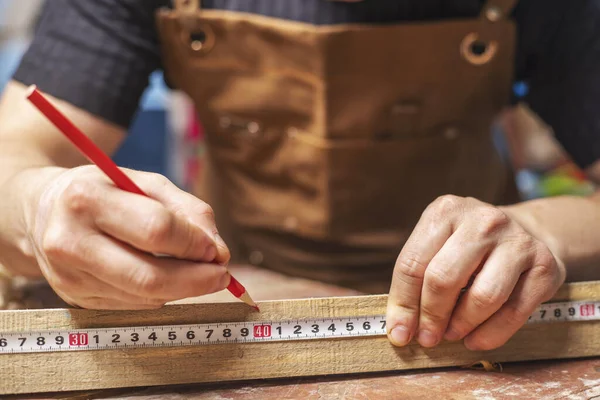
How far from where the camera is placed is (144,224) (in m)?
0.80

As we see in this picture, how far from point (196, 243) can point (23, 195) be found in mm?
361

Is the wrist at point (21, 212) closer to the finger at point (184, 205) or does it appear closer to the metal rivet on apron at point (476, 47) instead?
the finger at point (184, 205)

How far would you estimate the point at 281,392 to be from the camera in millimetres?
974

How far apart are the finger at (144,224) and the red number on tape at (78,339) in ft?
0.76

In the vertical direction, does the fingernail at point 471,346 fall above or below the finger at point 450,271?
below

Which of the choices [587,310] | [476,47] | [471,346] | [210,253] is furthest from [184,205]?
[476,47]

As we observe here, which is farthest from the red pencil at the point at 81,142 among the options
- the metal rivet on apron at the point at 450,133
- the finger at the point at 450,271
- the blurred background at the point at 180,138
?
the blurred background at the point at 180,138

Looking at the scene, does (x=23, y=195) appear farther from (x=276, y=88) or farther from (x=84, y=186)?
(x=276, y=88)

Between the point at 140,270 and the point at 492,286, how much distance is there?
20.5 inches

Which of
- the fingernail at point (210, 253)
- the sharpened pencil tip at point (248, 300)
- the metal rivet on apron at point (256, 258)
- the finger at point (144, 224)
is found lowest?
the metal rivet on apron at point (256, 258)

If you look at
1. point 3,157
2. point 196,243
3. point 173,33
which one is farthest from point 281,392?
point 173,33

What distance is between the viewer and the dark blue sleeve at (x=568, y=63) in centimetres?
159

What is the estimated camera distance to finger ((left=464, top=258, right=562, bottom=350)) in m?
0.98

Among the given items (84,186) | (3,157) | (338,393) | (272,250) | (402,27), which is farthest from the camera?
(272,250)
